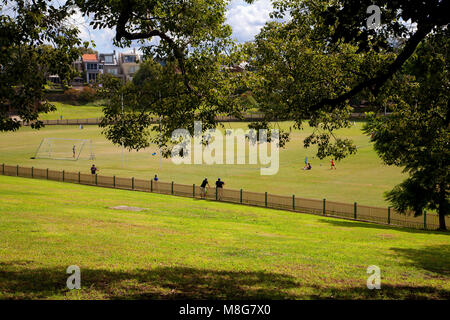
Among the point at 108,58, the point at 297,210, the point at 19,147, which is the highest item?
the point at 108,58

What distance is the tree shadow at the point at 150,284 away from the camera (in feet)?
30.7

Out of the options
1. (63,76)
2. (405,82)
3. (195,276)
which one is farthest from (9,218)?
(405,82)

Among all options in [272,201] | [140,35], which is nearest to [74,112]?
[272,201]

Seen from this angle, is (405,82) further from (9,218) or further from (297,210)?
(9,218)

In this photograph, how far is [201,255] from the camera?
47.3 feet

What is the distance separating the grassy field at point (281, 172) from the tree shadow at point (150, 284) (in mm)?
24423

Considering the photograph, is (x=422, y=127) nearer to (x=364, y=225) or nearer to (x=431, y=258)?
(x=364, y=225)

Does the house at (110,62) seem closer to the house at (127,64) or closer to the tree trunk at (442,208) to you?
the house at (127,64)

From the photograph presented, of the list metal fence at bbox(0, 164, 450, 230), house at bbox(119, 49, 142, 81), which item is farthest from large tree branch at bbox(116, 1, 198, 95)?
house at bbox(119, 49, 142, 81)

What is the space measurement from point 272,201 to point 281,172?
56.5 feet

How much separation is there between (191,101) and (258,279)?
220 inches

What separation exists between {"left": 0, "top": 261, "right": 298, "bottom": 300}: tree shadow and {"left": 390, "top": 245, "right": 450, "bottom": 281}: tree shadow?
5501 mm

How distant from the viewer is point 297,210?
30.9m

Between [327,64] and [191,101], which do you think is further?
[327,64]
